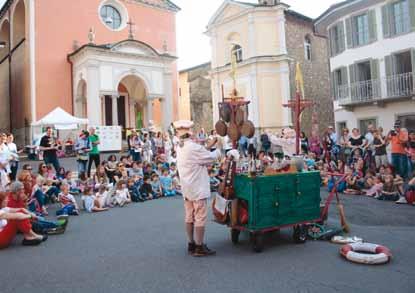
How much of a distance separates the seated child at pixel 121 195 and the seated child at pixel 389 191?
6.73 m

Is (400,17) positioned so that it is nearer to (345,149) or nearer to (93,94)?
(345,149)

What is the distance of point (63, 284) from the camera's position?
4516 millimetres

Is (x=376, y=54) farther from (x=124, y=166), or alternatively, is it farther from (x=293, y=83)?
(x=124, y=166)

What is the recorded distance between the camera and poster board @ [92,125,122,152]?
20.8 meters

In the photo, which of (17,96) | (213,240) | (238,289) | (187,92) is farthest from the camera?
(187,92)

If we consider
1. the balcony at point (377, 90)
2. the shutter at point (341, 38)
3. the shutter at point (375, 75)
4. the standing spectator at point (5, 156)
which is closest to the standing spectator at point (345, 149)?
the balcony at point (377, 90)

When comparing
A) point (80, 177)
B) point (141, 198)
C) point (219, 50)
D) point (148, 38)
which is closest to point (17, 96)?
point (148, 38)

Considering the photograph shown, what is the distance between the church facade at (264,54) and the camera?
2539 centimetres

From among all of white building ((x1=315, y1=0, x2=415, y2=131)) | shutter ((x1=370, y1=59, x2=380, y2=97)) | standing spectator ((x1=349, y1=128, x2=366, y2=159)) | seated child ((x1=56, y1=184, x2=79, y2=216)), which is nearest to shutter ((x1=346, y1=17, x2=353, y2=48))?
white building ((x1=315, y1=0, x2=415, y2=131))

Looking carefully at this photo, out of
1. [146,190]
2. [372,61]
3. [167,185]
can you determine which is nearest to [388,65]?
[372,61]

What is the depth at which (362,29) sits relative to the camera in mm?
20250

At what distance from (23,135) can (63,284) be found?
2313 centimetres

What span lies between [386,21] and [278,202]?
16.6 metres

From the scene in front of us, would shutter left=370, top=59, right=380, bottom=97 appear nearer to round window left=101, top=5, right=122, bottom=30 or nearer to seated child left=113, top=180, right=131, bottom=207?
seated child left=113, top=180, right=131, bottom=207
